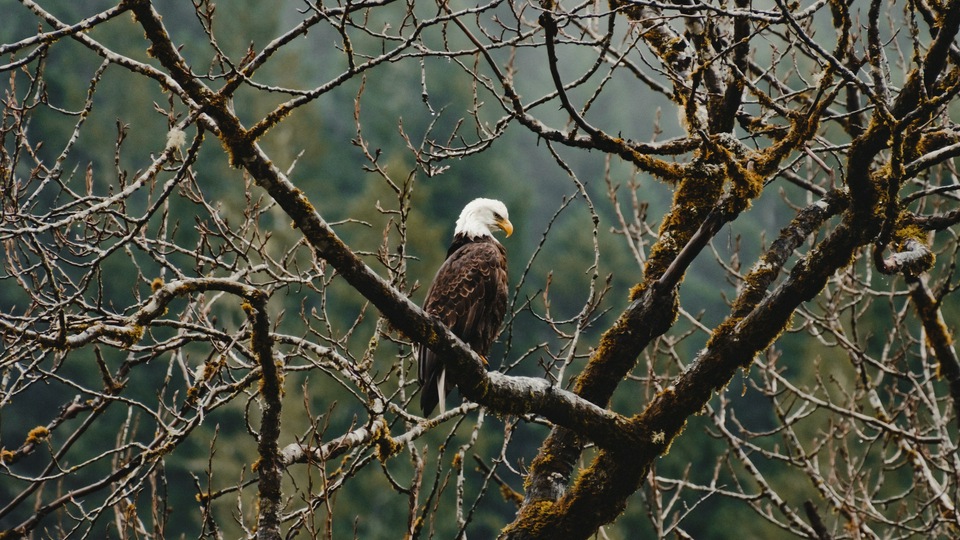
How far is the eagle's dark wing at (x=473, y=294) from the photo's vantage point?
16.8ft

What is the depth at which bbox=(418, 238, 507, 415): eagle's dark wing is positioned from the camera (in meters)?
5.12

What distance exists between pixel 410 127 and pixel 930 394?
27671mm

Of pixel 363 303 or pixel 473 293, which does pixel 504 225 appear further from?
pixel 363 303

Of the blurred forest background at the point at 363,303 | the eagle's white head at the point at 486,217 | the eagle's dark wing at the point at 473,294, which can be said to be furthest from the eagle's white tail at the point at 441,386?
the blurred forest background at the point at 363,303

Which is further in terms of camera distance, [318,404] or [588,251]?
[588,251]

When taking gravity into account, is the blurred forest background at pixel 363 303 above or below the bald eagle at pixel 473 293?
above

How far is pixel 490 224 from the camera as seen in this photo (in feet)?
19.7

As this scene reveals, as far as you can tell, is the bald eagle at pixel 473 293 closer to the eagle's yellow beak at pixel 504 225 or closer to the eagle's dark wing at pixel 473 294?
the eagle's dark wing at pixel 473 294

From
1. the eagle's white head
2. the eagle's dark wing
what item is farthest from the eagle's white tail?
the eagle's white head

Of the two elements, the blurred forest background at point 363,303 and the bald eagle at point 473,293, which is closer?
the bald eagle at point 473,293

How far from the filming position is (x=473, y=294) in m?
5.13

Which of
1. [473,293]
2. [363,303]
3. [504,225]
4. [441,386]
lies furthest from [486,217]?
[363,303]

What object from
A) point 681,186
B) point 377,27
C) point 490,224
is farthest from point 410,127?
point 681,186

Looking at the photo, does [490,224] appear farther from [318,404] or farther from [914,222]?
[318,404]
